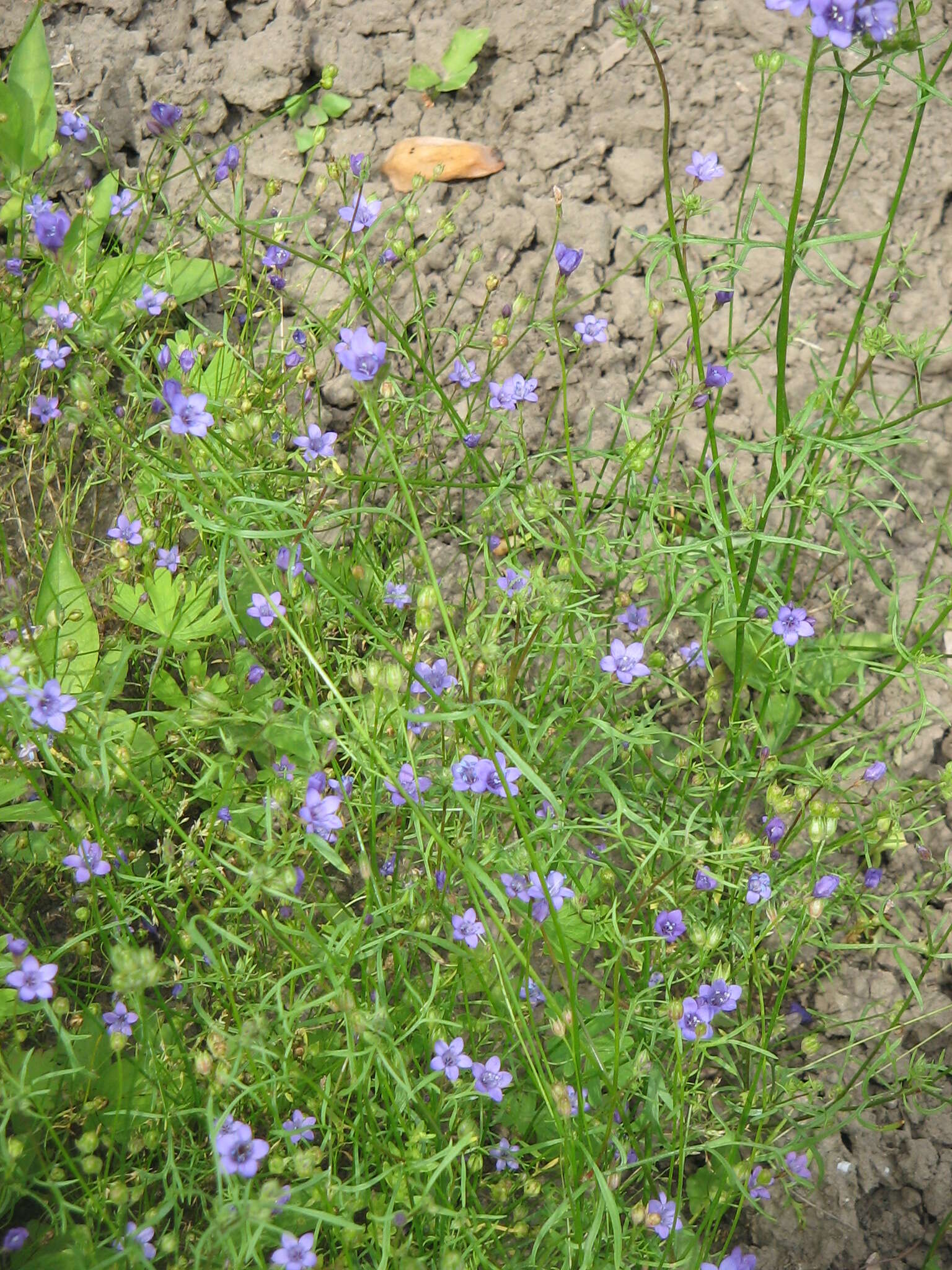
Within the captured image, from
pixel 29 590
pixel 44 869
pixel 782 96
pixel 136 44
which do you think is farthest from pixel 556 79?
pixel 44 869

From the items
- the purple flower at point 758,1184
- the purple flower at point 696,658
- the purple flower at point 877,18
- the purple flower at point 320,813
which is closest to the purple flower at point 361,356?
the purple flower at point 320,813

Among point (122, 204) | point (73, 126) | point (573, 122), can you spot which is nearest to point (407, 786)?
point (122, 204)

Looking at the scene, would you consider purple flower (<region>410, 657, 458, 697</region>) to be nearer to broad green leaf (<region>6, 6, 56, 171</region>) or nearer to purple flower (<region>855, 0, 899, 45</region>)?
purple flower (<region>855, 0, 899, 45</region>)

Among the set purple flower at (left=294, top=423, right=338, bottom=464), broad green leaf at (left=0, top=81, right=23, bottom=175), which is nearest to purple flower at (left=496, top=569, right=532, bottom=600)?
purple flower at (left=294, top=423, right=338, bottom=464)

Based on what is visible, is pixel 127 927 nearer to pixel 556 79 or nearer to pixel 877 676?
pixel 877 676

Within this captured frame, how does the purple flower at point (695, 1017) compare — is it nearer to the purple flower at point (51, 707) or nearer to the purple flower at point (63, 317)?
the purple flower at point (51, 707)

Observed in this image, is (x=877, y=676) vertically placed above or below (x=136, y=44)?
below
